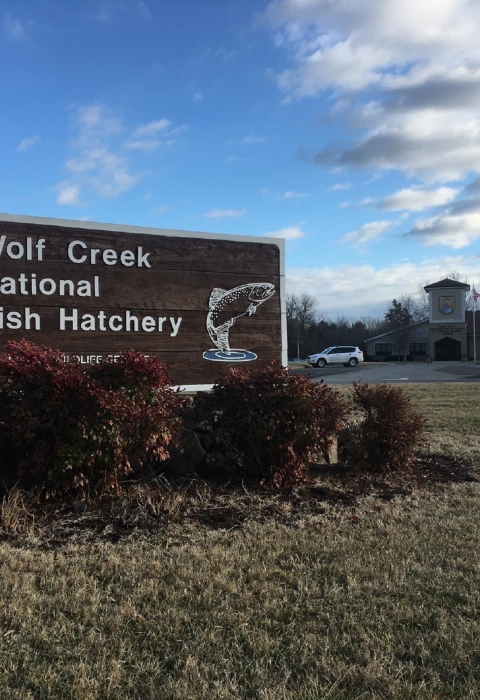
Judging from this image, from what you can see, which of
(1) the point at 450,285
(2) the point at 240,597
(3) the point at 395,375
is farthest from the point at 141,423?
(1) the point at 450,285

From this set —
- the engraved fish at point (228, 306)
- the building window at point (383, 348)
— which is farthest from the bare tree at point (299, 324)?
the engraved fish at point (228, 306)

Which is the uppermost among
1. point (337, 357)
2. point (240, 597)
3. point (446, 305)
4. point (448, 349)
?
point (446, 305)

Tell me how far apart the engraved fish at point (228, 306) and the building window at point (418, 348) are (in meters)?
61.0

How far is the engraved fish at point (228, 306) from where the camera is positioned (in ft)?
21.7

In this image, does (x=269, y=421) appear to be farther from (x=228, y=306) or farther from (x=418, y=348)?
(x=418, y=348)

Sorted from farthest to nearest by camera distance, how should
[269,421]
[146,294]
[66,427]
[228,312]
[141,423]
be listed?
1. [228,312]
2. [146,294]
3. [269,421]
4. [141,423]
5. [66,427]

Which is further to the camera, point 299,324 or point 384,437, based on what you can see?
point 299,324

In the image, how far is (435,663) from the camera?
268 centimetres

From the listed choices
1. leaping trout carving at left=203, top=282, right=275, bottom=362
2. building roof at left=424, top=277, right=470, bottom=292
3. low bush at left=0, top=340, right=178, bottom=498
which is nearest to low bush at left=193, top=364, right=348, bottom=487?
low bush at left=0, top=340, right=178, bottom=498

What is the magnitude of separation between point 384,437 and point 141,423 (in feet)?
9.09

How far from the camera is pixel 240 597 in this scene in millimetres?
3297

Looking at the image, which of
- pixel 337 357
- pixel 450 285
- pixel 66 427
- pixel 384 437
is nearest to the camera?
pixel 66 427

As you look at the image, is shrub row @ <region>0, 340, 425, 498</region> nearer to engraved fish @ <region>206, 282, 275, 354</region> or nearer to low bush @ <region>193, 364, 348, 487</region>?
low bush @ <region>193, 364, 348, 487</region>

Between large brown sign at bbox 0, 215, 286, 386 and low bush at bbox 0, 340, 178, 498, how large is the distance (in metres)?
0.88
